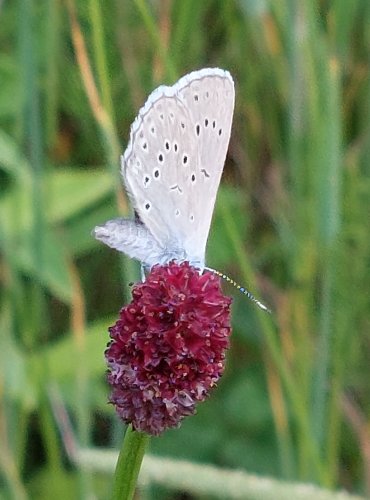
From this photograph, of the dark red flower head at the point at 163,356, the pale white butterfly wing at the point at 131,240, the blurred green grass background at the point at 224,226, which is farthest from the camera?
the blurred green grass background at the point at 224,226

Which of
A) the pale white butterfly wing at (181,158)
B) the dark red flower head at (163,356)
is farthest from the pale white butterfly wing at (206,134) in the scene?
the dark red flower head at (163,356)

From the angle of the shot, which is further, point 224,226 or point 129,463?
point 224,226

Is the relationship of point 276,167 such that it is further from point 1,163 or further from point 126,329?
point 126,329

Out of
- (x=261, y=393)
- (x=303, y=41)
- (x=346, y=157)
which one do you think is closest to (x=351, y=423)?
(x=261, y=393)

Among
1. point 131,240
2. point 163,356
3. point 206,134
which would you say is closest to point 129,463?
point 163,356

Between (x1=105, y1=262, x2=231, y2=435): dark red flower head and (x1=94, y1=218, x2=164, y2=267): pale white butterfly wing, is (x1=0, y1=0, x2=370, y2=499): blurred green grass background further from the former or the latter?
(x1=105, y1=262, x2=231, y2=435): dark red flower head

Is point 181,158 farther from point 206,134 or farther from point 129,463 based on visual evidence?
point 129,463

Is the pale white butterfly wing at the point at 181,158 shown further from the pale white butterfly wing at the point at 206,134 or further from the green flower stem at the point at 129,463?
the green flower stem at the point at 129,463
